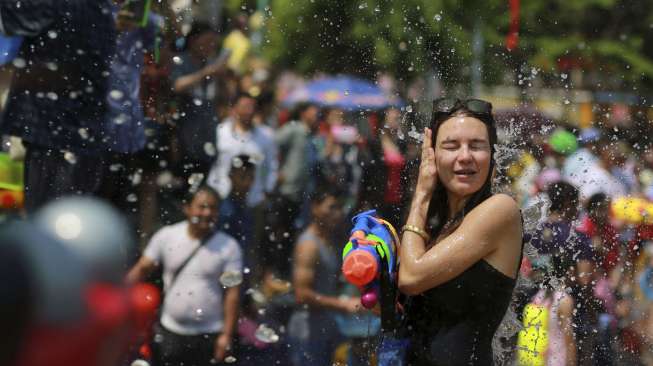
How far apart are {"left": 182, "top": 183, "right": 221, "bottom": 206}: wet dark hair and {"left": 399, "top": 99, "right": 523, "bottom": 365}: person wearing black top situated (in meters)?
2.39

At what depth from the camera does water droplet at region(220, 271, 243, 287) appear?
5532 mm

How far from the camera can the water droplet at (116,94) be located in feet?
18.3

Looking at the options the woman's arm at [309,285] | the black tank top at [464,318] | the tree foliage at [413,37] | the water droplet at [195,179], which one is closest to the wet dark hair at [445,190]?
the black tank top at [464,318]

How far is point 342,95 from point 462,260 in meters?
5.51

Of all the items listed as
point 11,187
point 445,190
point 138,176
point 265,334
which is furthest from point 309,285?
point 445,190

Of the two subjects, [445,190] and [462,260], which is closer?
[462,260]

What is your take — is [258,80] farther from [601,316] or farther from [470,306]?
[470,306]

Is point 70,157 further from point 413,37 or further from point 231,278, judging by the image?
point 413,37

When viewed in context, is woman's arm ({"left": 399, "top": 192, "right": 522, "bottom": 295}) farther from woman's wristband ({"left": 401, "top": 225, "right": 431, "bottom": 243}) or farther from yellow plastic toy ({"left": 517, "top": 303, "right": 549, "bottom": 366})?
yellow plastic toy ({"left": 517, "top": 303, "right": 549, "bottom": 366})

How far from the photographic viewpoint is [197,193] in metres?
5.59

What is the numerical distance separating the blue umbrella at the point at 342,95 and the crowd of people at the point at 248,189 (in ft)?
1.15

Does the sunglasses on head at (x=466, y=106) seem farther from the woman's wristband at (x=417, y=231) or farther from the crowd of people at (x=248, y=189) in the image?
the crowd of people at (x=248, y=189)

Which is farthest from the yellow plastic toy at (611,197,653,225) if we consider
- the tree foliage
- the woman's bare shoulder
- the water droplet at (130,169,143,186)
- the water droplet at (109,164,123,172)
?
the woman's bare shoulder

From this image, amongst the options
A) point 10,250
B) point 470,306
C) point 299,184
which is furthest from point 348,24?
point 10,250
